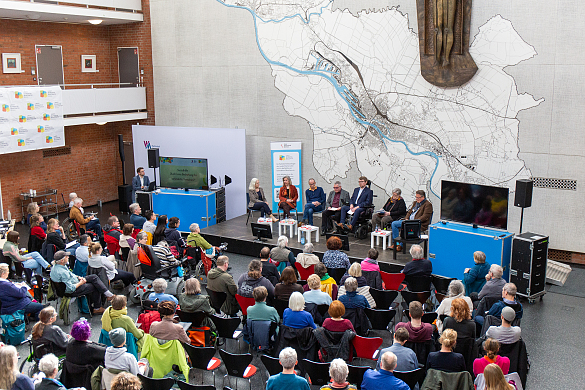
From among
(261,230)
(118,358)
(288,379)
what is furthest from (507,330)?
(261,230)

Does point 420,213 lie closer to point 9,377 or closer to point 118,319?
point 118,319

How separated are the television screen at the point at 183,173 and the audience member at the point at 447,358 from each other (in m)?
8.82

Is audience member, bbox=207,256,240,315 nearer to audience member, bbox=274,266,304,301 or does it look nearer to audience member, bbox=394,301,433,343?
audience member, bbox=274,266,304,301

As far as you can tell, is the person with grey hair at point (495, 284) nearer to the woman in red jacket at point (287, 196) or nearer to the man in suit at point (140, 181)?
the woman in red jacket at point (287, 196)

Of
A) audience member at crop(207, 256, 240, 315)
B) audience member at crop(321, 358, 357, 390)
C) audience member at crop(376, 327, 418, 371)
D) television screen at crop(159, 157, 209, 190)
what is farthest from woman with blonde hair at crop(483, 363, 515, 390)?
television screen at crop(159, 157, 209, 190)

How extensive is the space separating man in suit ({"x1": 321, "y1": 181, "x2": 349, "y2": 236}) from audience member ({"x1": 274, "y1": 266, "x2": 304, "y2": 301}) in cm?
490

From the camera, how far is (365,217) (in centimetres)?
1156

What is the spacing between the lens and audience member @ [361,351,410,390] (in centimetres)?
474

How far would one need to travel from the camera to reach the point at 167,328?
580 cm

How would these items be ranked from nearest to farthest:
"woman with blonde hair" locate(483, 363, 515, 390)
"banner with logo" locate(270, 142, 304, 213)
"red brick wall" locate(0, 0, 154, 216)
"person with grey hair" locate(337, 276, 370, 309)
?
"woman with blonde hair" locate(483, 363, 515, 390), "person with grey hair" locate(337, 276, 370, 309), "banner with logo" locate(270, 142, 304, 213), "red brick wall" locate(0, 0, 154, 216)

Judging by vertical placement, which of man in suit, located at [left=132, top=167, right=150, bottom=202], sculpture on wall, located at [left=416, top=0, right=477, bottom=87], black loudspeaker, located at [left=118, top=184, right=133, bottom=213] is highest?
sculpture on wall, located at [left=416, top=0, right=477, bottom=87]

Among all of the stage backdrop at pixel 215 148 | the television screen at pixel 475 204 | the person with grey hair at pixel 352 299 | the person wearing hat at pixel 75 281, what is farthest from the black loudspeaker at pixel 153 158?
the person with grey hair at pixel 352 299

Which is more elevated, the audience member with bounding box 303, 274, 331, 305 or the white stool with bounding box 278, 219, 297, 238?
the audience member with bounding box 303, 274, 331, 305

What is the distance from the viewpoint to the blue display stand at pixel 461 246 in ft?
29.8
